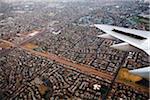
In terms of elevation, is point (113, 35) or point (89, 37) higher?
point (113, 35)

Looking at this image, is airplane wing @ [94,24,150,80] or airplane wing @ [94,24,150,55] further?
A: airplane wing @ [94,24,150,55]

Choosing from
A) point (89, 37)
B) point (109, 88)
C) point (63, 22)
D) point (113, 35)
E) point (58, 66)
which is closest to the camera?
point (113, 35)

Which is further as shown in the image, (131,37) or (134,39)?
(131,37)

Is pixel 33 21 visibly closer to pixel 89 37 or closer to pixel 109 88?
pixel 89 37

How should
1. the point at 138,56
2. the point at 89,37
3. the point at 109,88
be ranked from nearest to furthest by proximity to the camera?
the point at 109,88, the point at 138,56, the point at 89,37

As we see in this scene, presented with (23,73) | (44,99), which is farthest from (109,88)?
(23,73)

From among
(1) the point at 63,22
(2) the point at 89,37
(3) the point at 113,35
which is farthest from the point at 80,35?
(3) the point at 113,35

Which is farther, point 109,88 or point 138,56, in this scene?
point 138,56

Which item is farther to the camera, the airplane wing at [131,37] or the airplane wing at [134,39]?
the airplane wing at [131,37]

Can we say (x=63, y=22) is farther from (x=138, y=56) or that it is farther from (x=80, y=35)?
(x=138, y=56)
